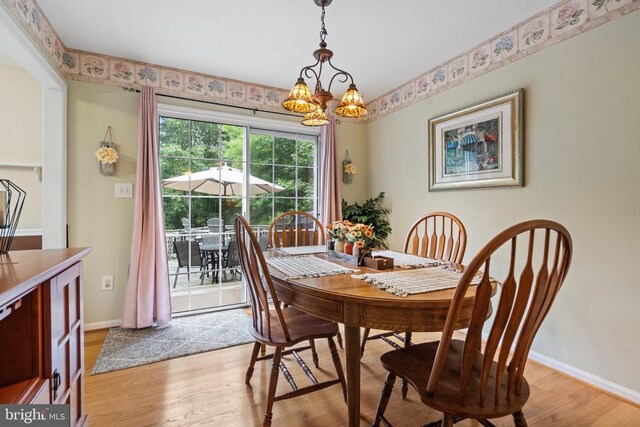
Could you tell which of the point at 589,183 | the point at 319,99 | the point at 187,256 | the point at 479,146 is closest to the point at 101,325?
the point at 187,256

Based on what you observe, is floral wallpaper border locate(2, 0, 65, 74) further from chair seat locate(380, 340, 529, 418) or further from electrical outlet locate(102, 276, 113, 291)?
chair seat locate(380, 340, 529, 418)

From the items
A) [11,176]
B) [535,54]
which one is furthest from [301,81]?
[11,176]

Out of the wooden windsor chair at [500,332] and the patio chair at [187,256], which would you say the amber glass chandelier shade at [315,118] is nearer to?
the wooden windsor chair at [500,332]

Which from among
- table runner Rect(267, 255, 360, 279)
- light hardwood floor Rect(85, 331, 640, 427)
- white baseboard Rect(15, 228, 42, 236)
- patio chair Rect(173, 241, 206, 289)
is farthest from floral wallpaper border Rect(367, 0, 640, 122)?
white baseboard Rect(15, 228, 42, 236)

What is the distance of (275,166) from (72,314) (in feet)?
8.32

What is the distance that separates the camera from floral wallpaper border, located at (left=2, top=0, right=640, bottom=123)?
6.47 feet

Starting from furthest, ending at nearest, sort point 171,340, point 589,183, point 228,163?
point 228,163, point 171,340, point 589,183

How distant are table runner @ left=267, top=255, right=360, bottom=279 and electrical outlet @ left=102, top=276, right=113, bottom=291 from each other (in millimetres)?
1879

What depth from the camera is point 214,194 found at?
326 centimetres

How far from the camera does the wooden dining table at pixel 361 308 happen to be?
45.0 inches

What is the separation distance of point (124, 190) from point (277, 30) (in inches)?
77.8

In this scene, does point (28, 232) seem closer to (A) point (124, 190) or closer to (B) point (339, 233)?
(A) point (124, 190)

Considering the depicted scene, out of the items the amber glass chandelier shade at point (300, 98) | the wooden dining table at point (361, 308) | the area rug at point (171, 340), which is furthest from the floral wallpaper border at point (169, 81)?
the wooden dining table at point (361, 308)

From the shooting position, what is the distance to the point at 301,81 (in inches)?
71.1
